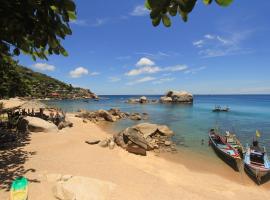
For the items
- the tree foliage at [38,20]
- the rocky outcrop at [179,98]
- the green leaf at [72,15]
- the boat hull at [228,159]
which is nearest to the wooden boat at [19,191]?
the tree foliage at [38,20]

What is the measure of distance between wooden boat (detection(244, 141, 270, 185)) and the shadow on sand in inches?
498

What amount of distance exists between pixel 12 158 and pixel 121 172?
19.5ft

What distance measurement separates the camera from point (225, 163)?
1630 cm

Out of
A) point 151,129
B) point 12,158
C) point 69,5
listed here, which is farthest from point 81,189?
point 151,129

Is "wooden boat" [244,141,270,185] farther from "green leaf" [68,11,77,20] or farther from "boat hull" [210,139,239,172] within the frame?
"green leaf" [68,11,77,20]

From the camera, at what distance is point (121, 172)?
1107cm

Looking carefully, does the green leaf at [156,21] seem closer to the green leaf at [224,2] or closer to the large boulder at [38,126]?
the green leaf at [224,2]

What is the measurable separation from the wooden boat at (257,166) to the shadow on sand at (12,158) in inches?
498

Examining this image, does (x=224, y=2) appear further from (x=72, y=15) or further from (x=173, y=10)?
(x=72, y=15)

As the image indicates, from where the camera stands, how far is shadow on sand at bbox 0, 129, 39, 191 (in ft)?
28.0

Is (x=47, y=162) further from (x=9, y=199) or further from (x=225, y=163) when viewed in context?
(x=225, y=163)

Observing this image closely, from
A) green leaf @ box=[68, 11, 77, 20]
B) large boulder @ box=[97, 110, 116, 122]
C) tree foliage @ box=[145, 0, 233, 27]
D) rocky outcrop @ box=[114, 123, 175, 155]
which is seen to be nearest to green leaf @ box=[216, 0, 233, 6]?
tree foliage @ box=[145, 0, 233, 27]

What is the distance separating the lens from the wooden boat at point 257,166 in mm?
13086

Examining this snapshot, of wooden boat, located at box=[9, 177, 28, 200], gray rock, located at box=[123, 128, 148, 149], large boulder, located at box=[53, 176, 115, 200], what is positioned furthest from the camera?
gray rock, located at box=[123, 128, 148, 149]
